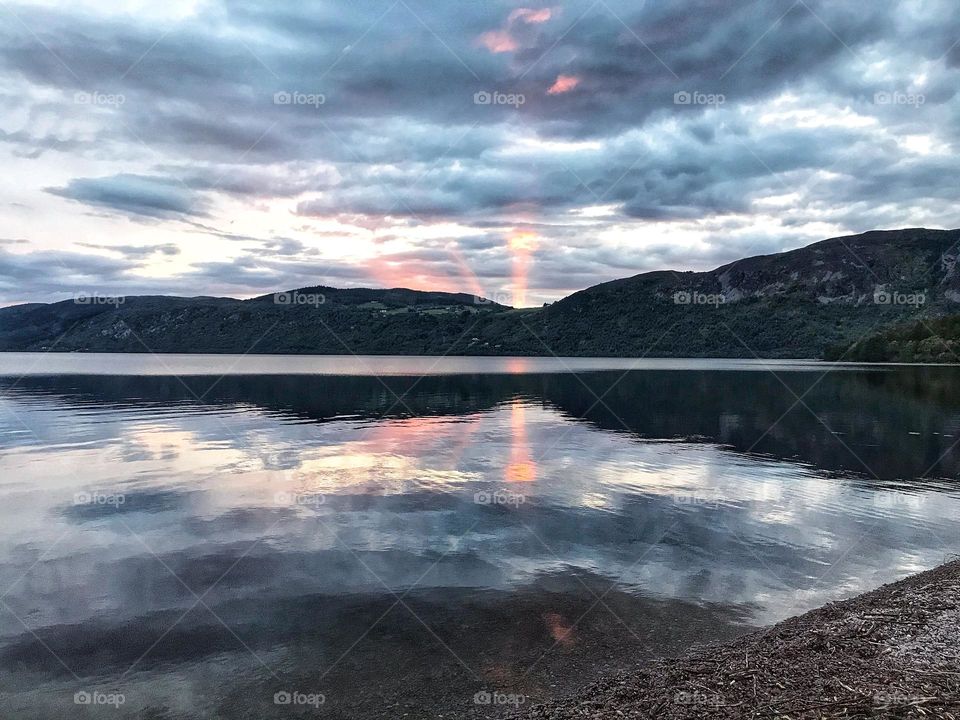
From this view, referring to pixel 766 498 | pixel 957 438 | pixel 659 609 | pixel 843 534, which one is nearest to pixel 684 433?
pixel 957 438

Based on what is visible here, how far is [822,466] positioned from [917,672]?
98.0 feet

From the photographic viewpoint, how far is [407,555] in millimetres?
19766

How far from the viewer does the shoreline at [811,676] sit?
9.20 meters

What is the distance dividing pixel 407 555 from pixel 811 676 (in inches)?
495

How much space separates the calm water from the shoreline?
3.89ft

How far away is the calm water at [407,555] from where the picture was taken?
40.4 feet

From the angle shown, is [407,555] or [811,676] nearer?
[811,676]

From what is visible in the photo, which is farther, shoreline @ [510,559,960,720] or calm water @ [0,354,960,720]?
calm water @ [0,354,960,720]

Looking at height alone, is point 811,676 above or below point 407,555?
above

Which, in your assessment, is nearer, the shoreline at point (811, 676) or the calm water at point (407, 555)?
the shoreline at point (811, 676)

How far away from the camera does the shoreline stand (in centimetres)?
920

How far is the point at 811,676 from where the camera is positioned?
10.4 metres

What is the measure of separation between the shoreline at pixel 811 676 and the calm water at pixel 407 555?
1.19 metres

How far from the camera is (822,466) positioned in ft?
120
